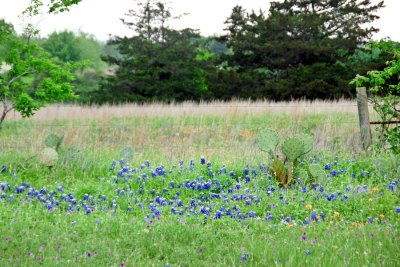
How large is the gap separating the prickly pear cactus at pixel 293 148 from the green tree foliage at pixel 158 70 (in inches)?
937

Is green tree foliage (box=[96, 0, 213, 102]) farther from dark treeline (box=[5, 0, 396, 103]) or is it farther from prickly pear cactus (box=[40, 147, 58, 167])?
prickly pear cactus (box=[40, 147, 58, 167])

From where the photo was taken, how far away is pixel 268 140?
27.2ft

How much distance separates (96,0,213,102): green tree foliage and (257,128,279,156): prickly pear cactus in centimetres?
2345

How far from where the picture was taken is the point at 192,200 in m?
6.66

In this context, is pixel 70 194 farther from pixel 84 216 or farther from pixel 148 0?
pixel 148 0

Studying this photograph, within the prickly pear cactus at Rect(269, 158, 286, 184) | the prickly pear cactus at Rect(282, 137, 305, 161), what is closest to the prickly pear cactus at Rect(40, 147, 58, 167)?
the prickly pear cactus at Rect(269, 158, 286, 184)

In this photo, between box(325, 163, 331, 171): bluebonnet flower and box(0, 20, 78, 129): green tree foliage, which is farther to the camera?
box(0, 20, 78, 129): green tree foliage

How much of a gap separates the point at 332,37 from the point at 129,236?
1158 inches

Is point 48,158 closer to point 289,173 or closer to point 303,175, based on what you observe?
point 289,173

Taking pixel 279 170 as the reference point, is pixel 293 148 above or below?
above

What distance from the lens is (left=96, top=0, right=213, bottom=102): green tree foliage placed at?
107ft

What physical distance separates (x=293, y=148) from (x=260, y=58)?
25.6m

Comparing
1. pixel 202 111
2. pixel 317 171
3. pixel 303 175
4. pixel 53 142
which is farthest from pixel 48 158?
pixel 202 111

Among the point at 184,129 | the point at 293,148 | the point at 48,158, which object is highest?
the point at 293,148
